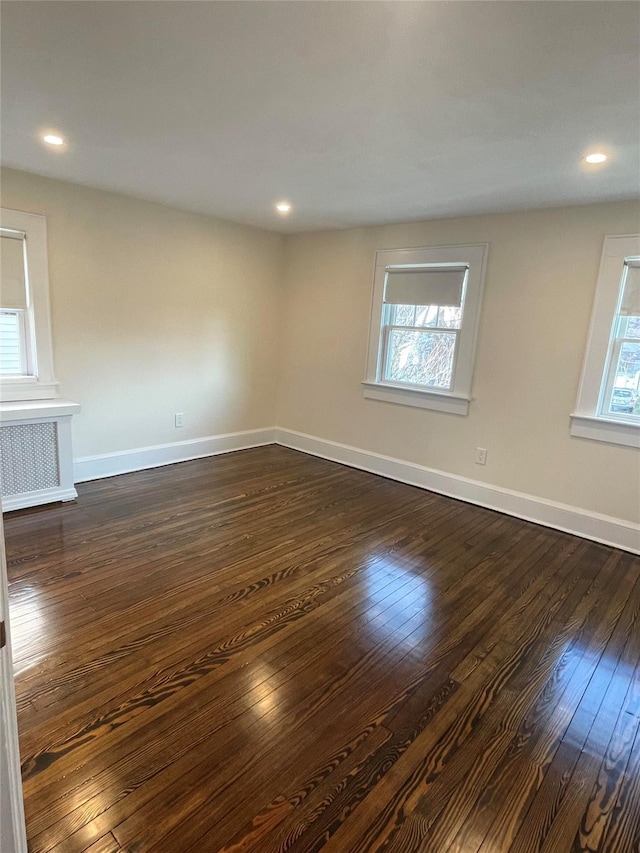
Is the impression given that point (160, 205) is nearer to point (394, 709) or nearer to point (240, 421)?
point (240, 421)

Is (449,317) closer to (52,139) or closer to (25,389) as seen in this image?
(52,139)

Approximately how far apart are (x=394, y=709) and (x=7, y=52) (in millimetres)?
2921

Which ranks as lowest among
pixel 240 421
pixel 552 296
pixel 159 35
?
pixel 240 421

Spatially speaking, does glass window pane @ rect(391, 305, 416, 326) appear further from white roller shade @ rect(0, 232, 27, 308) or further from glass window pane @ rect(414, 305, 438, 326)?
white roller shade @ rect(0, 232, 27, 308)

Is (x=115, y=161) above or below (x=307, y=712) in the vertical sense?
above

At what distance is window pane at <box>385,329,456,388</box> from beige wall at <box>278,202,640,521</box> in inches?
11.1

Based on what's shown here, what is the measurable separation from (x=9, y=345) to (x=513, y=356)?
3884mm

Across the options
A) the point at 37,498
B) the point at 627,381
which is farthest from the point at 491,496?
the point at 37,498

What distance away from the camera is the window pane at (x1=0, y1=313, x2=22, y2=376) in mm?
3334

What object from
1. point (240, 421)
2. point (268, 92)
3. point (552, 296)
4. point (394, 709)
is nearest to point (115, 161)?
point (268, 92)

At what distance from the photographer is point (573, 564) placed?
9.71 ft

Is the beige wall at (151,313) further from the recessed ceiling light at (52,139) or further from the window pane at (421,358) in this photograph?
the window pane at (421,358)

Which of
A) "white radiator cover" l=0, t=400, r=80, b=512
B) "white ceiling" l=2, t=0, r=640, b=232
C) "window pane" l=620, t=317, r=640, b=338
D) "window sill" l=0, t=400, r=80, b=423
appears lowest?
"white radiator cover" l=0, t=400, r=80, b=512

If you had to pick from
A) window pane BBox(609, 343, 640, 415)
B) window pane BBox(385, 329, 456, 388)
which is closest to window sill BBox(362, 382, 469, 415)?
window pane BBox(385, 329, 456, 388)
